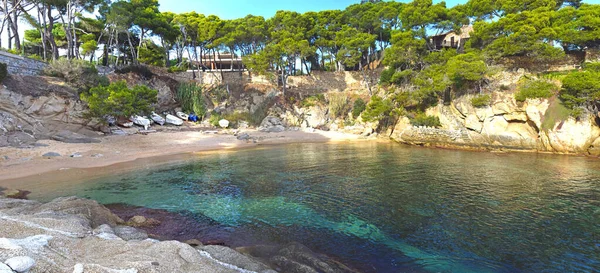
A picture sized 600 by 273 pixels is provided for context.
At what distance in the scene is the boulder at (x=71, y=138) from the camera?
2242 cm

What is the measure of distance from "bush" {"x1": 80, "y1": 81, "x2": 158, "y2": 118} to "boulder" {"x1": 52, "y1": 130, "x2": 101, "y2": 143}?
7.77ft

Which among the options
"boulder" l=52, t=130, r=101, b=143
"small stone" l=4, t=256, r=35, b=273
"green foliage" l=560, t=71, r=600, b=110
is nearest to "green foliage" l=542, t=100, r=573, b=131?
"green foliage" l=560, t=71, r=600, b=110

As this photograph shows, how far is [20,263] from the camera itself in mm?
3455

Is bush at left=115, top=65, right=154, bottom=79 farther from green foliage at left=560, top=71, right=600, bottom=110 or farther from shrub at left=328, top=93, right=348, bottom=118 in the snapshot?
green foliage at left=560, top=71, right=600, bottom=110

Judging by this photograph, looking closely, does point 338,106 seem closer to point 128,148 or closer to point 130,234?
point 128,148

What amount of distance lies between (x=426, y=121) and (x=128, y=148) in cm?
2801

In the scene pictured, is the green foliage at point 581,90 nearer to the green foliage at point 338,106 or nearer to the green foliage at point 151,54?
the green foliage at point 338,106

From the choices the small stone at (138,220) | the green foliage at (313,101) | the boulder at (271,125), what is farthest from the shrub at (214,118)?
the small stone at (138,220)

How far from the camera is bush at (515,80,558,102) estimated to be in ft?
77.2

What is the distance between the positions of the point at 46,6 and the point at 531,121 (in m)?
48.9

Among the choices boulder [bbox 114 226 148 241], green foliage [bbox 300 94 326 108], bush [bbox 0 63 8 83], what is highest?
bush [bbox 0 63 8 83]

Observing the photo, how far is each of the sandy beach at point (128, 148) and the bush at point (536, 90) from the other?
1503 cm

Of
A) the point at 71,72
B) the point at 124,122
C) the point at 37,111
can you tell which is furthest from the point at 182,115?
the point at 37,111

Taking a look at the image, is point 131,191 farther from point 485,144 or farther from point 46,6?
point 46,6
